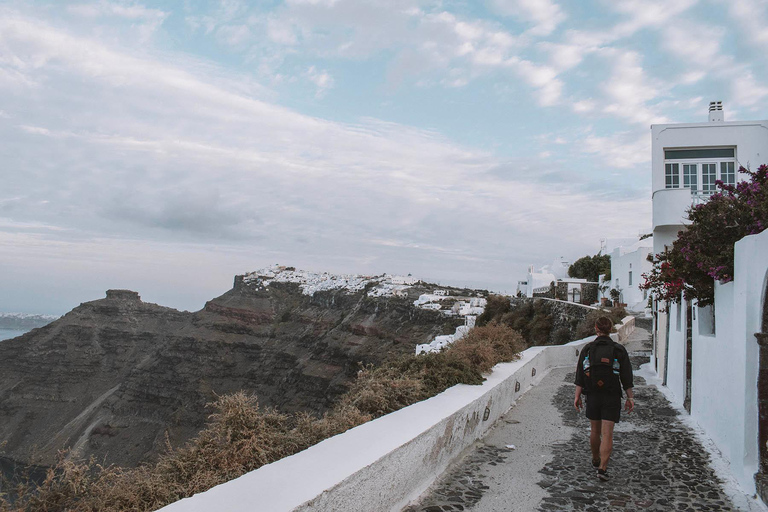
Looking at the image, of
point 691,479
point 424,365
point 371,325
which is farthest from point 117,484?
point 371,325

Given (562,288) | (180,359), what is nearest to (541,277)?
(562,288)

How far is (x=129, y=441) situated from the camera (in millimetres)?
88188

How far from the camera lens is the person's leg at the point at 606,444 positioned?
5.27m

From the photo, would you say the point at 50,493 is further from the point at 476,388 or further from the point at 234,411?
the point at 476,388

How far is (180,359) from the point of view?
9706 cm

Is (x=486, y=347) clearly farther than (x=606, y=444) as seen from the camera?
Yes

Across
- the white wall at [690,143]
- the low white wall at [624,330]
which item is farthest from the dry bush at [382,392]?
the low white wall at [624,330]

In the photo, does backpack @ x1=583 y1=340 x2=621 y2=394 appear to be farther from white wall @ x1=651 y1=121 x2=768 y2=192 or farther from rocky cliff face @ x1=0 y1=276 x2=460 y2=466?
rocky cliff face @ x1=0 y1=276 x2=460 y2=466

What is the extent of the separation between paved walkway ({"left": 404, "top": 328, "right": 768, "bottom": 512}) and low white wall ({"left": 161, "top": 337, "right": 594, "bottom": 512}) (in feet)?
0.82

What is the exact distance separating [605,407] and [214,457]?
3.68 metres

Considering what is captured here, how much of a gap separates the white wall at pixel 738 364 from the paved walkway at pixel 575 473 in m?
0.31

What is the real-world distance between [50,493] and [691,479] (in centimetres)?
537

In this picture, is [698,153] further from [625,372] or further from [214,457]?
[214,457]

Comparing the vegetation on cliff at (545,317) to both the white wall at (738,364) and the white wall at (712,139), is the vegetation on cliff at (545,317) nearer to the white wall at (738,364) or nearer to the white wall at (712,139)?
the white wall at (712,139)
